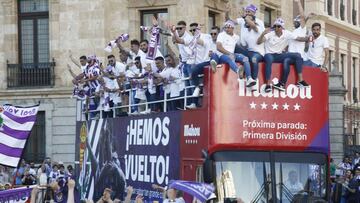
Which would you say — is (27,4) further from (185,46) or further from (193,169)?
(193,169)

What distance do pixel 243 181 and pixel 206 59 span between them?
269cm

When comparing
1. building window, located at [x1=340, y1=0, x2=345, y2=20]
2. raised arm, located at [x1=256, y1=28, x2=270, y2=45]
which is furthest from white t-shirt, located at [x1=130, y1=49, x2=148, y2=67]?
building window, located at [x1=340, y1=0, x2=345, y2=20]

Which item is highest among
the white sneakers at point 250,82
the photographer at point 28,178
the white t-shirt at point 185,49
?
the white t-shirt at point 185,49

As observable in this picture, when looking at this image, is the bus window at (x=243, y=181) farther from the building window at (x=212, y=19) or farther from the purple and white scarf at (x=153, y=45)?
the building window at (x=212, y=19)

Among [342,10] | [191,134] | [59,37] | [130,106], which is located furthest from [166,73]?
[342,10]

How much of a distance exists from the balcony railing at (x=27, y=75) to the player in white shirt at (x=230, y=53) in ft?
72.8

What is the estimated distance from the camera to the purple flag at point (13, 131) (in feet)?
71.3

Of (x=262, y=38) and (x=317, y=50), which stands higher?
(x=262, y=38)

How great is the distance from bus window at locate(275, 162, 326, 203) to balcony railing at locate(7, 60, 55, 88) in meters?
23.3

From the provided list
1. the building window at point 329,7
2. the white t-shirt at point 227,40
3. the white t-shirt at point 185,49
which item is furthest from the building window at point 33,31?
the white t-shirt at point 227,40

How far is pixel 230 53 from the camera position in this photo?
57.2ft

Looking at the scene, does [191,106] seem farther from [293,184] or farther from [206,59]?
[293,184]

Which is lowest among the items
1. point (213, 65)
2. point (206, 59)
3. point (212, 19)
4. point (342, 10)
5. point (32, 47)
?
point (213, 65)

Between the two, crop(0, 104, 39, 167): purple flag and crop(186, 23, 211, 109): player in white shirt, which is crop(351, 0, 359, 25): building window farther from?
crop(186, 23, 211, 109): player in white shirt
